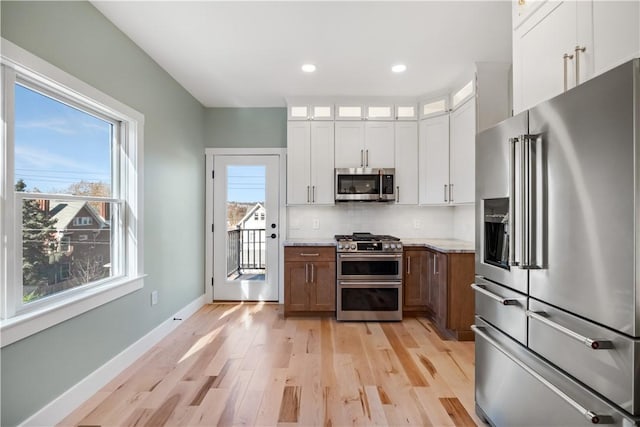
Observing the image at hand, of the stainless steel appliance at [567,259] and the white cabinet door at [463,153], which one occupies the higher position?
the white cabinet door at [463,153]

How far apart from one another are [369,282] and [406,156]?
1.66 meters

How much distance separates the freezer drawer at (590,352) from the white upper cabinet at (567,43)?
1013 millimetres

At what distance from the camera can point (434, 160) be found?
3875 mm

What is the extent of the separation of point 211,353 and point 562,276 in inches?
104

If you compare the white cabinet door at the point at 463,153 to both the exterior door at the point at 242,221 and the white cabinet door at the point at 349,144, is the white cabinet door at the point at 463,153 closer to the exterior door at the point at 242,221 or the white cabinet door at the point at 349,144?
the white cabinet door at the point at 349,144

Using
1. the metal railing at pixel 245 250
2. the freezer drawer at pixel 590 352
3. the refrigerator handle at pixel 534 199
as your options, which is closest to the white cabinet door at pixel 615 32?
the refrigerator handle at pixel 534 199

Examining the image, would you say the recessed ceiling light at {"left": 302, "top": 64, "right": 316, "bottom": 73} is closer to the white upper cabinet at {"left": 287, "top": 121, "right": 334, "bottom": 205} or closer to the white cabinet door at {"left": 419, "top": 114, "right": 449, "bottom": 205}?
the white upper cabinet at {"left": 287, "top": 121, "right": 334, "bottom": 205}

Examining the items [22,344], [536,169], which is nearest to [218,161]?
[22,344]

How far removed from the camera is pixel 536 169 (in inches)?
54.5

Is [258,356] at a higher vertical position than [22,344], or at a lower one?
lower

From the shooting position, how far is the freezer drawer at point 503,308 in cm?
150

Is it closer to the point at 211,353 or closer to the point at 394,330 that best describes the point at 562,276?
the point at 394,330

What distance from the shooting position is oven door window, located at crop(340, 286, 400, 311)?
3641 millimetres

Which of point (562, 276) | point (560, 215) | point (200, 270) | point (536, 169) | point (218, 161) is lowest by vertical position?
point (200, 270)
